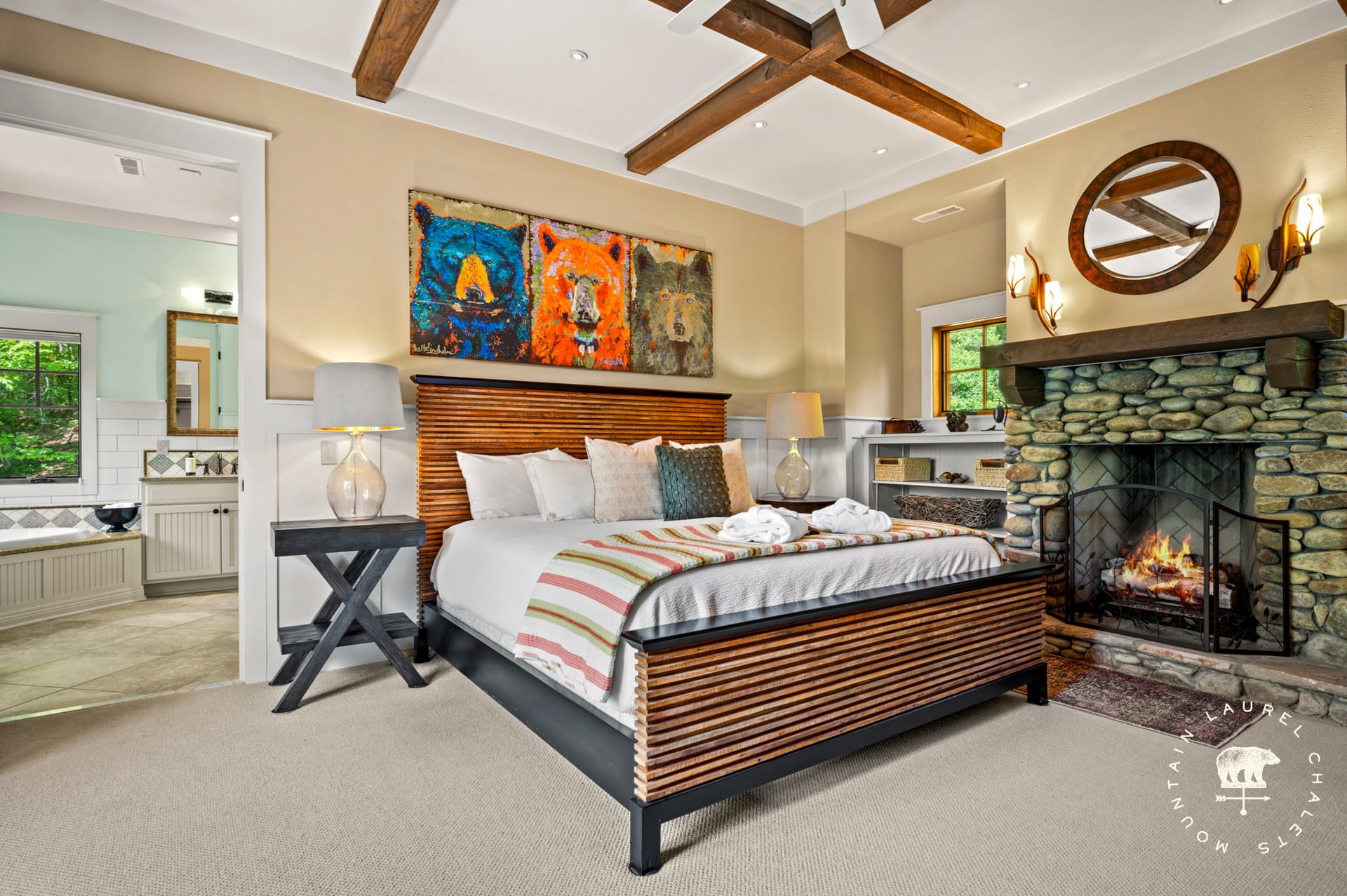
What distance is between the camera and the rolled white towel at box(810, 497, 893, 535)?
9.07 ft

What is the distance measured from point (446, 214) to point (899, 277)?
344cm

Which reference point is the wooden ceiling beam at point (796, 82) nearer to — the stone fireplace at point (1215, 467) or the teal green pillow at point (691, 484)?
the stone fireplace at point (1215, 467)

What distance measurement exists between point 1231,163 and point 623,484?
3.19m

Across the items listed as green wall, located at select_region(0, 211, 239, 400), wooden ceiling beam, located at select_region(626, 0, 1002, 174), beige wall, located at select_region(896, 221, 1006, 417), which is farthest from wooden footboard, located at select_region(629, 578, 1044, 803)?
green wall, located at select_region(0, 211, 239, 400)

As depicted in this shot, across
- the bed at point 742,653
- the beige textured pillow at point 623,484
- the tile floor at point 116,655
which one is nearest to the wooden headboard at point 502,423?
the bed at point 742,653

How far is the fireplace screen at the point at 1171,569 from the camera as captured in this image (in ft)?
10.2

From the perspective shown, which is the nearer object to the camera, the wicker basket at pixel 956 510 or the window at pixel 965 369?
the wicker basket at pixel 956 510

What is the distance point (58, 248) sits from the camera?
16.7 ft

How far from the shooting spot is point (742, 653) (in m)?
1.95

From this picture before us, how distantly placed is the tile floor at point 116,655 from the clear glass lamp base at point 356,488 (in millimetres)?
942

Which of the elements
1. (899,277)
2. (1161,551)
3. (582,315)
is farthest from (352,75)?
(1161,551)

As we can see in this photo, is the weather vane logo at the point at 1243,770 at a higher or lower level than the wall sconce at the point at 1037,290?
lower

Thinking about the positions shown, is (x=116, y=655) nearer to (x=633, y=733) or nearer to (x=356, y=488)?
(x=356, y=488)

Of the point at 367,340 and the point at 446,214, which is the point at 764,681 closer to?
the point at 367,340
